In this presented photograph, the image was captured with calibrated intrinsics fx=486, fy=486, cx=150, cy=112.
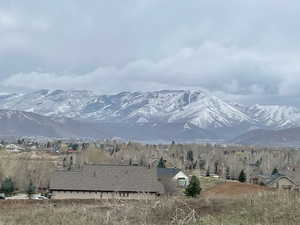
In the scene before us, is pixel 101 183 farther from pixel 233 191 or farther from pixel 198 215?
pixel 198 215

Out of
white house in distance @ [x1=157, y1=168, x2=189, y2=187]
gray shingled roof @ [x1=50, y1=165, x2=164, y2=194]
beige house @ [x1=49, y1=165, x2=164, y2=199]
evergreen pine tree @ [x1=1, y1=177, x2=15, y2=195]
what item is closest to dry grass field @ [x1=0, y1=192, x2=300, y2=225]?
beige house @ [x1=49, y1=165, x2=164, y2=199]

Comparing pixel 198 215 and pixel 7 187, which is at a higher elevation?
pixel 198 215

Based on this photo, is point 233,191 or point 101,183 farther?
point 101,183

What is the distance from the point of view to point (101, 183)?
222 feet

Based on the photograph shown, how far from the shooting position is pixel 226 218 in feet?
53.8

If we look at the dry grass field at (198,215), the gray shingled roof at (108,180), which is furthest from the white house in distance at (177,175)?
the dry grass field at (198,215)

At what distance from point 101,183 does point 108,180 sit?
1.08m

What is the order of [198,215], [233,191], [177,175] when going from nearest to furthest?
1. [198,215]
2. [233,191]
3. [177,175]

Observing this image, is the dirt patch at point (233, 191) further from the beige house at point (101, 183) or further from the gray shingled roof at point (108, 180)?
the beige house at point (101, 183)

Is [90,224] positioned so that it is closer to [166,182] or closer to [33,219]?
[33,219]

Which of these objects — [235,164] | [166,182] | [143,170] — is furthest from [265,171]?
[143,170]

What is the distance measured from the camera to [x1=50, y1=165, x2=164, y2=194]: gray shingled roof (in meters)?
66.8

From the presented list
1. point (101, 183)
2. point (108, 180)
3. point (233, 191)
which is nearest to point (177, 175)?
point (108, 180)

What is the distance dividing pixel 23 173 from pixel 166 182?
33.2 metres
